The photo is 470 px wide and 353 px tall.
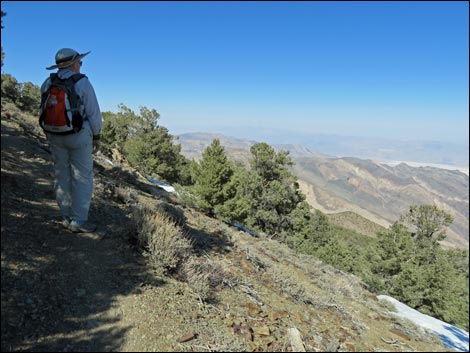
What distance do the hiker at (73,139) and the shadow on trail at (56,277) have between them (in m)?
0.48

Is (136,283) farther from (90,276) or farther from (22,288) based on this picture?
(22,288)

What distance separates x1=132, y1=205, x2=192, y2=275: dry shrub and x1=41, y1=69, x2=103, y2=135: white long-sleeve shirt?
174 cm

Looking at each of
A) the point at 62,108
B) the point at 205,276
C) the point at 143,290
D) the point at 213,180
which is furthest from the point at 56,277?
the point at 213,180

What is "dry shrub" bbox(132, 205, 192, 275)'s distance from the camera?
171 inches

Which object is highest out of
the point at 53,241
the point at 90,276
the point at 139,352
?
the point at 53,241

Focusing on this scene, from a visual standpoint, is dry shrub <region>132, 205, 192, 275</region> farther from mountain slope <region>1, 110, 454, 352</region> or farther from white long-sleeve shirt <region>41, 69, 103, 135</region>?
white long-sleeve shirt <region>41, 69, 103, 135</region>

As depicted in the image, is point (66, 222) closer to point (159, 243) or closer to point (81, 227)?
point (81, 227)

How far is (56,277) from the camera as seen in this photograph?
11.0 ft

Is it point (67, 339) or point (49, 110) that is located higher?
point (49, 110)

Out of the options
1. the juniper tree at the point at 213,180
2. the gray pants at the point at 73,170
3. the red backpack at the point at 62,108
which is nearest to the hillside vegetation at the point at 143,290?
the gray pants at the point at 73,170

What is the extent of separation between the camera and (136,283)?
3809mm

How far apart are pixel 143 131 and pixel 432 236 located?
31.3 m

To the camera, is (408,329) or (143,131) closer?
(408,329)

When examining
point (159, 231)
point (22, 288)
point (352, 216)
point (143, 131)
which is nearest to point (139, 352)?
point (22, 288)
